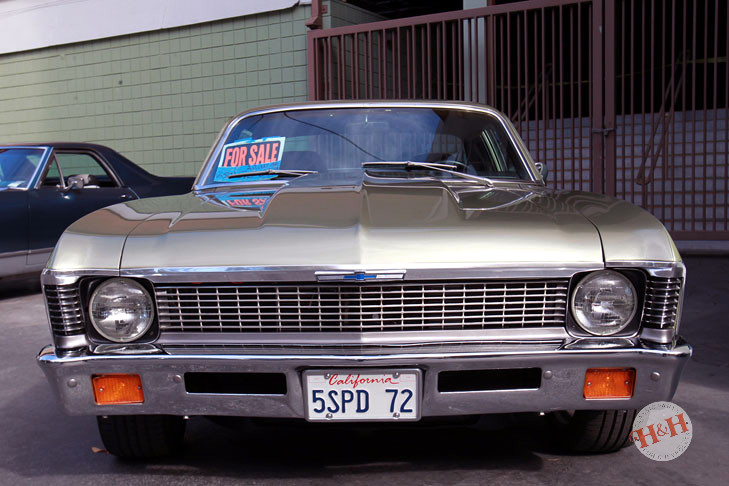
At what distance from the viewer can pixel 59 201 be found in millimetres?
7004

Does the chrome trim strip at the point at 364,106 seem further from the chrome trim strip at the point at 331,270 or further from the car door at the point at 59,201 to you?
the car door at the point at 59,201

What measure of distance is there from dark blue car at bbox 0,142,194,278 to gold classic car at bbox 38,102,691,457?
4.67 meters

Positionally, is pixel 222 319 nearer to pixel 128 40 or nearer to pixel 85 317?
pixel 85 317

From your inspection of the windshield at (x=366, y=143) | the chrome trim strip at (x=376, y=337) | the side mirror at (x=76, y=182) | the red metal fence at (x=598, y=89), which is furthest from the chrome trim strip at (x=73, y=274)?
the red metal fence at (x=598, y=89)

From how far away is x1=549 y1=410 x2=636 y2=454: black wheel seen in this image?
259 centimetres

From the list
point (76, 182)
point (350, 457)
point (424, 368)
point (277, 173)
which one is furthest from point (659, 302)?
point (76, 182)

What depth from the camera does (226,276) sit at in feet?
7.39

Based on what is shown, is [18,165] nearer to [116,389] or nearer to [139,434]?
[139,434]

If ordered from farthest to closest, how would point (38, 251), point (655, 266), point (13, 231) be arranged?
point (38, 251), point (13, 231), point (655, 266)

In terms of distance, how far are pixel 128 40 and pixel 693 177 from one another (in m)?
8.33

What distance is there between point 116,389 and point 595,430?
5.19 ft

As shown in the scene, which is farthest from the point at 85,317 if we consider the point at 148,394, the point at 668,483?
the point at 668,483

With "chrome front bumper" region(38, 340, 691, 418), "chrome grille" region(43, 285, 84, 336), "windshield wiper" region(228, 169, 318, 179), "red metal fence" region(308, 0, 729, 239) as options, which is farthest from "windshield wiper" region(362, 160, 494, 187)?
"red metal fence" region(308, 0, 729, 239)

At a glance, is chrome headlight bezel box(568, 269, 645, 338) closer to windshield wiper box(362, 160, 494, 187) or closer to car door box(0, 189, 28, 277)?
windshield wiper box(362, 160, 494, 187)
